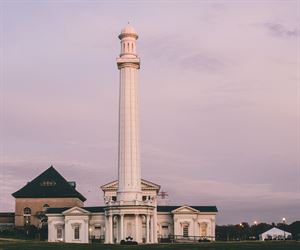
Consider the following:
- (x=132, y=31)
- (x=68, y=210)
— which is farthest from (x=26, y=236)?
(x=132, y=31)

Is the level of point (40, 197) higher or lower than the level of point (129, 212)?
higher

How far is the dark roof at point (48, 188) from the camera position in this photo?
11712 cm

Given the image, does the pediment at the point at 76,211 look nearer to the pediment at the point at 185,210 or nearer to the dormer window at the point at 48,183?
the pediment at the point at 185,210

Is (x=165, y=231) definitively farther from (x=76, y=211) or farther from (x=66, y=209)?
(x=66, y=209)

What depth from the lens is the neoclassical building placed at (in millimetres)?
93750

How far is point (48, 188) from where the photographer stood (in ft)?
392

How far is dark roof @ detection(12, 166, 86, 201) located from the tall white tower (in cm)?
2648

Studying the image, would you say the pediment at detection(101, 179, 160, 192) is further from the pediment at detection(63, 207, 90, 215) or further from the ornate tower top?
the ornate tower top

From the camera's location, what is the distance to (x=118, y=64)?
3829 inches

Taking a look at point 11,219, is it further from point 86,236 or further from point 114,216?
point 114,216

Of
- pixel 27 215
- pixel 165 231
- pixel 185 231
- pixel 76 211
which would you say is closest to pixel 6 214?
pixel 27 215

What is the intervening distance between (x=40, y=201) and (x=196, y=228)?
101 feet

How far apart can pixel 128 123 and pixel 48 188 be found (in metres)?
31.3

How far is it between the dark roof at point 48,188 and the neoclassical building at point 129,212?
11.4m
